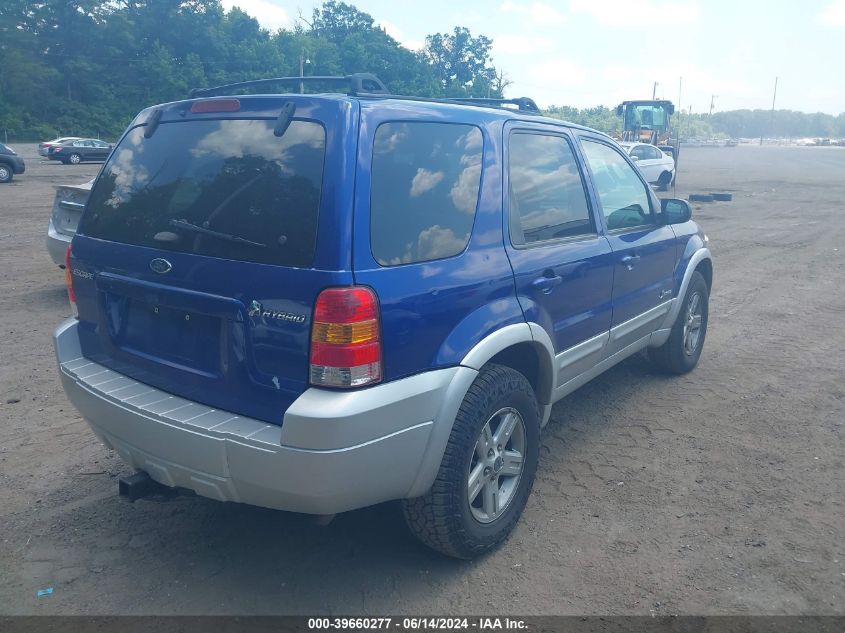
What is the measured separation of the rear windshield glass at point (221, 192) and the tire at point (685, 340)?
364 cm

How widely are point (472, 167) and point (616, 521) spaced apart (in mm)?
1903

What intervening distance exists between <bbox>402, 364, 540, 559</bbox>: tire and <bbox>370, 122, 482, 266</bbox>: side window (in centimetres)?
66

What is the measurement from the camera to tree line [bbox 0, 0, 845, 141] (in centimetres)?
5869

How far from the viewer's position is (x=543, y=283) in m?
3.46

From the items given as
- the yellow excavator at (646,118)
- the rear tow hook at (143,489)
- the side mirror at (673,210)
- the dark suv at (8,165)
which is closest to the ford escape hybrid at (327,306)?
the rear tow hook at (143,489)

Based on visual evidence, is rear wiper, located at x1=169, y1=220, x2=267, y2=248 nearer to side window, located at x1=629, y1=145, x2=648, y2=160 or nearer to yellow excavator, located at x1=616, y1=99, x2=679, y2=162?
side window, located at x1=629, y1=145, x2=648, y2=160

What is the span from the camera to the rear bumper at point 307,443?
8.26 ft

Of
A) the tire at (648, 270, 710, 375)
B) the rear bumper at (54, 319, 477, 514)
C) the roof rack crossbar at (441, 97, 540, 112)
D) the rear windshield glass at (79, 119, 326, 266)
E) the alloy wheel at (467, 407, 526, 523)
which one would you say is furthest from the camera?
the tire at (648, 270, 710, 375)

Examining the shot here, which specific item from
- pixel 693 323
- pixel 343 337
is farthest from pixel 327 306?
pixel 693 323

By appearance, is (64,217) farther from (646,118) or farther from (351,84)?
(646,118)

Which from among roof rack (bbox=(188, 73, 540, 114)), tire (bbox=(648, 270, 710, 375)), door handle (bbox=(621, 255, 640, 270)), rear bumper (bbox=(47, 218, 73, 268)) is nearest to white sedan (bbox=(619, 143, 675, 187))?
tire (bbox=(648, 270, 710, 375))

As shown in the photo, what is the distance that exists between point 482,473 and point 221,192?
1667 mm

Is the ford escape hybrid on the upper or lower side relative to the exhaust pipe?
upper

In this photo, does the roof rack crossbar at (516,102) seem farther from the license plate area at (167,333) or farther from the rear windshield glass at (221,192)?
the license plate area at (167,333)
